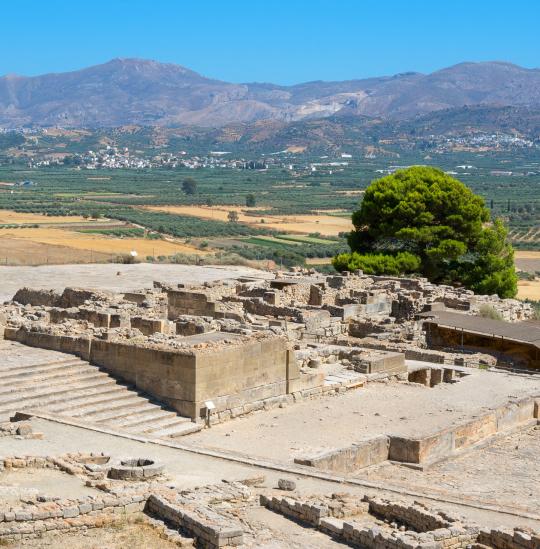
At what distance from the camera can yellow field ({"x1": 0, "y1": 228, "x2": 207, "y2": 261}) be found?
57.0 metres

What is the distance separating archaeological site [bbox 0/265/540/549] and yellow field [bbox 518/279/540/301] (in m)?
16.3

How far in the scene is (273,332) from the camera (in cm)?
2330

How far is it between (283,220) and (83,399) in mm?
77828

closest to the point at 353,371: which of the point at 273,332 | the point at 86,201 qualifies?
the point at 273,332

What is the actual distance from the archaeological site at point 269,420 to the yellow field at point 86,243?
25.6 m

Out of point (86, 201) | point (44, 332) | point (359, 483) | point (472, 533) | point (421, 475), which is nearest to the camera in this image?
point (472, 533)

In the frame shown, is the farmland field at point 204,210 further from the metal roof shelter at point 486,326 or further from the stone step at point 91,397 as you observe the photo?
the stone step at point 91,397

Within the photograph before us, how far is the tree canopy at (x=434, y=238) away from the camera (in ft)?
122

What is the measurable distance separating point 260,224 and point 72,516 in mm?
78537

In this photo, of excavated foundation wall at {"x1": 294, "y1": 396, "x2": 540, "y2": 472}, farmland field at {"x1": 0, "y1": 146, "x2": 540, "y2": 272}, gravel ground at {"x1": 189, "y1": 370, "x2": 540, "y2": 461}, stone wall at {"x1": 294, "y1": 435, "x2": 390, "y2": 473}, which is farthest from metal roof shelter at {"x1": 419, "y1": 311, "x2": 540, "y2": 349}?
farmland field at {"x1": 0, "y1": 146, "x2": 540, "y2": 272}

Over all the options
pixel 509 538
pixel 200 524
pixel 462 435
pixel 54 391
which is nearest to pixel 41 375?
Answer: pixel 54 391

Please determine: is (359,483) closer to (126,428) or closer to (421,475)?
(421,475)

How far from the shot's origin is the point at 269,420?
19.9 meters

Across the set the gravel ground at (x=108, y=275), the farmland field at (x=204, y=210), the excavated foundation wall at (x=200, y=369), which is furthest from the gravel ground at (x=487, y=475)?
the farmland field at (x=204, y=210)
